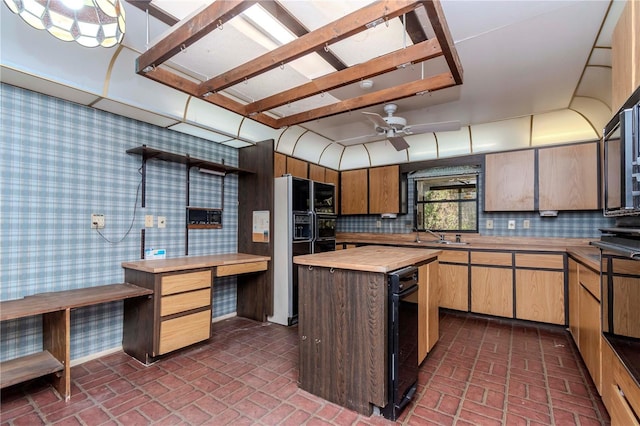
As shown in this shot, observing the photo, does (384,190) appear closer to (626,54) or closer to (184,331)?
(626,54)

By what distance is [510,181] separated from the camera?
4.36 meters

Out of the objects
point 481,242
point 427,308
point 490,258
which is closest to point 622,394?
point 427,308

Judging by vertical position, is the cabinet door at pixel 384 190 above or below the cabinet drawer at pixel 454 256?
above

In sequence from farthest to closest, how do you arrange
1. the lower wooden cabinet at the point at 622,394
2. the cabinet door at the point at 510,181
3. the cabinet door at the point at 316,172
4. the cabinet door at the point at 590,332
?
the cabinet door at the point at 316,172, the cabinet door at the point at 510,181, the cabinet door at the point at 590,332, the lower wooden cabinet at the point at 622,394

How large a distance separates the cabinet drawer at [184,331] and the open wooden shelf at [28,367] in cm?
73

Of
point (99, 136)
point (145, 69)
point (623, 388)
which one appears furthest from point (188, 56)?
point (623, 388)

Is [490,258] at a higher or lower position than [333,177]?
lower

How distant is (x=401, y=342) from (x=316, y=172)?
377 centimetres

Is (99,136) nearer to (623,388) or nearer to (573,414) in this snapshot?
(623,388)

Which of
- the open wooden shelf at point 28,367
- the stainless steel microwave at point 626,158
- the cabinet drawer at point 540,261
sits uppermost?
the stainless steel microwave at point 626,158

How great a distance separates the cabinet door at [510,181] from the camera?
4.24 m

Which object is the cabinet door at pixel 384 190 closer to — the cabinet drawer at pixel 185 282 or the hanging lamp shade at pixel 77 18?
the cabinet drawer at pixel 185 282

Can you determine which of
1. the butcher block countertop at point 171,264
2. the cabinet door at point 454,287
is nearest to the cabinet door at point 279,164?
the butcher block countertop at point 171,264

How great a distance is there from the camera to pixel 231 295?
169 inches
